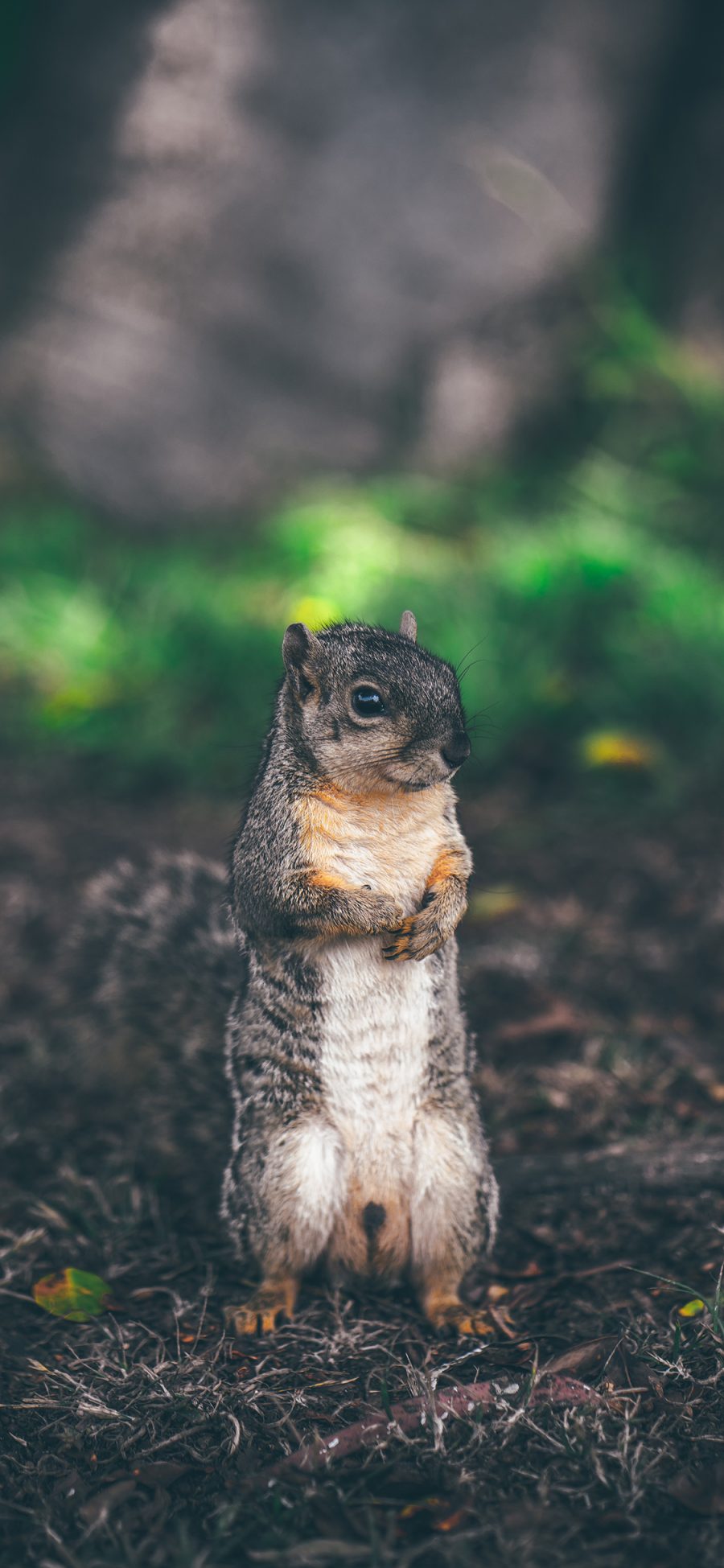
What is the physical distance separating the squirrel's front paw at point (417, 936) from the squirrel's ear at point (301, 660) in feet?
1.73

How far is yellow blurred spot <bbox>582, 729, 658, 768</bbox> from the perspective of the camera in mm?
4777

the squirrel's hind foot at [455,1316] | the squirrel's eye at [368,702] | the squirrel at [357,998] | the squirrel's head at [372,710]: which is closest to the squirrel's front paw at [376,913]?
the squirrel at [357,998]

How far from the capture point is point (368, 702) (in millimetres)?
2301

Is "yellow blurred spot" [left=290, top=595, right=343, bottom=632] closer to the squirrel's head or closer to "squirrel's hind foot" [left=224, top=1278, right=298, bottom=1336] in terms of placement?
the squirrel's head

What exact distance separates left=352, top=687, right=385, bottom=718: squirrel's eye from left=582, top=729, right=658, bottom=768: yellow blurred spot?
2.65m

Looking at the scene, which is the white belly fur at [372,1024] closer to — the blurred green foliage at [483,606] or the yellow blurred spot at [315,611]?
the blurred green foliage at [483,606]

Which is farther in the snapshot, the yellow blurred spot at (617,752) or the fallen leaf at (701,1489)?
the yellow blurred spot at (617,752)

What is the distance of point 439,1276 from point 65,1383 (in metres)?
0.74

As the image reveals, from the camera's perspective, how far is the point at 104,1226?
2.69 metres

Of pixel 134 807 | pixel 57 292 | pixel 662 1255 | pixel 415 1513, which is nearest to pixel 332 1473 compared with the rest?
pixel 415 1513

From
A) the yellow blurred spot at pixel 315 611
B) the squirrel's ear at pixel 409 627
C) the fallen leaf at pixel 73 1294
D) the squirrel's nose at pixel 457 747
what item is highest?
the yellow blurred spot at pixel 315 611

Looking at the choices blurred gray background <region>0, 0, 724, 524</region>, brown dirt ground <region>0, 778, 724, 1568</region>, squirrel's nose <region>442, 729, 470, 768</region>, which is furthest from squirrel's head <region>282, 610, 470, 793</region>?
blurred gray background <region>0, 0, 724, 524</region>

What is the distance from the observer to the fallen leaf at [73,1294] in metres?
2.37

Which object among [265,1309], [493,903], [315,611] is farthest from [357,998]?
[315,611]
